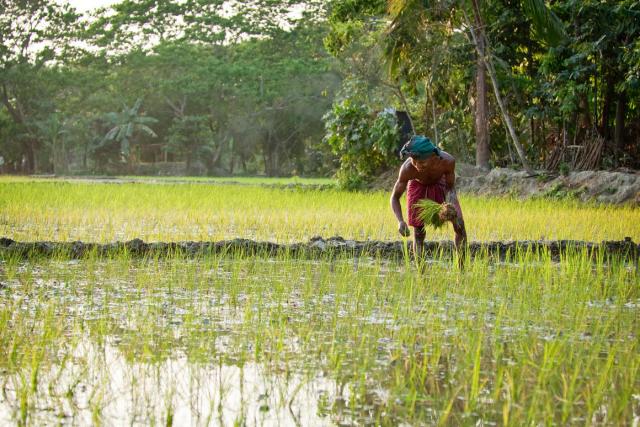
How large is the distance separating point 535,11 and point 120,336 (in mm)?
9556

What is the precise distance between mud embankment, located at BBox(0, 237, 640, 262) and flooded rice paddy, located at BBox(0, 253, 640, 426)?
75 centimetres

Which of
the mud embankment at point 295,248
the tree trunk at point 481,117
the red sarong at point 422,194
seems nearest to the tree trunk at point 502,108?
the tree trunk at point 481,117

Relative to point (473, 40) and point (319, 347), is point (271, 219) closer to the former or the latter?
point (319, 347)

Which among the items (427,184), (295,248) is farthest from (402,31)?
(427,184)

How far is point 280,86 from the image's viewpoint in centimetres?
3453

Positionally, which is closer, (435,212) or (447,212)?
(447,212)

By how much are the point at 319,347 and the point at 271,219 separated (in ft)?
19.9

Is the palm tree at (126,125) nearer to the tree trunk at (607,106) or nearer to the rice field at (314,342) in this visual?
the tree trunk at (607,106)

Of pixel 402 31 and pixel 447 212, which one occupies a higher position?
pixel 402 31

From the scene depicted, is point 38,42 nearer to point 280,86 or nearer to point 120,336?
point 280,86

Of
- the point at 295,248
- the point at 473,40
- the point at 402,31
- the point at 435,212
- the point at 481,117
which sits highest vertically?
the point at 402,31

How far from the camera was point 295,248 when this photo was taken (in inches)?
261

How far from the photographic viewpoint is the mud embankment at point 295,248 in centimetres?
638

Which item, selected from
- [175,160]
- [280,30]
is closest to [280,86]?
[280,30]
